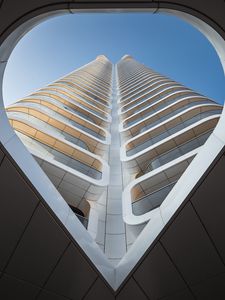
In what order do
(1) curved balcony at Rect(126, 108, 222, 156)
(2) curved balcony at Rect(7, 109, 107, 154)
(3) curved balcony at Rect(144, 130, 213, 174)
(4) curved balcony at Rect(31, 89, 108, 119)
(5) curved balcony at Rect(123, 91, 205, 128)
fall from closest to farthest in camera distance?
(3) curved balcony at Rect(144, 130, 213, 174) → (2) curved balcony at Rect(7, 109, 107, 154) → (1) curved balcony at Rect(126, 108, 222, 156) → (4) curved balcony at Rect(31, 89, 108, 119) → (5) curved balcony at Rect(123, 91, 205, 128)

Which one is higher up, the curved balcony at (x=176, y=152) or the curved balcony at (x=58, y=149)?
the curved balcony at (x=176, y=152)

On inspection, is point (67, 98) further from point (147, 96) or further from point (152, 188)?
point (152, 188)

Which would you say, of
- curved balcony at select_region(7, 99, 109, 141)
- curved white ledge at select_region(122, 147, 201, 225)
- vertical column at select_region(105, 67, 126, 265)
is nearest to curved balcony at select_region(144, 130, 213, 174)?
curved white ledge at select_region(122, 147, 201, 225)

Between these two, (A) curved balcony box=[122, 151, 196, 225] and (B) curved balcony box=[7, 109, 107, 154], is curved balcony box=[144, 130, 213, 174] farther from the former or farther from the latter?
(B) curved balcony box=[7, 109, 107, 154]

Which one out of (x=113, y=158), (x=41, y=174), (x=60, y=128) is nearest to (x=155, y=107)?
(x=113, y=158)

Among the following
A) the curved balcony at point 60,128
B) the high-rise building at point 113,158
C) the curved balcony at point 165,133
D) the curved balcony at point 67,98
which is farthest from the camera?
the curved balcony at point 67,98

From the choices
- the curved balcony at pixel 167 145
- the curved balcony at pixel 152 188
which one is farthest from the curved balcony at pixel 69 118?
the curved balcony at pixel 152 188

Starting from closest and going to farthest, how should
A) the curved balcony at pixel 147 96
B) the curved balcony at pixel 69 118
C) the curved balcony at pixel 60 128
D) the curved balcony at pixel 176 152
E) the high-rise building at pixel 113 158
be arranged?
the high-rise building at pixel 113 158 < the curved balcony at pixel 176 152 < the curved balcony at pixel 60 128 < the curved balcony at pixel 69 118 < the curved balcony at pixel 147 96

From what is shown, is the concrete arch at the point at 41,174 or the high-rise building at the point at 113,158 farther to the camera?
the high-rise building at the point at 113,158

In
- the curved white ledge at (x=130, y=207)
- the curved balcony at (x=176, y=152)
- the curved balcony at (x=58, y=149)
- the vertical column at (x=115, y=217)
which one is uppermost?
the curved balcony at (x=176, y=152)

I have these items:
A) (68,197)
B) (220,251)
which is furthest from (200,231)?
(68,197)

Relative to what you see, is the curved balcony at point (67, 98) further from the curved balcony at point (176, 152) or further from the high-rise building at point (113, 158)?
the curved balcony at point (176, 152)

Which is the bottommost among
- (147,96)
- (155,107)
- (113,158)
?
(113,158)

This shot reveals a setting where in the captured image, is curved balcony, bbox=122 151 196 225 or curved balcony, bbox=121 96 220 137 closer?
curved balcony, bbox=122 151 196 225
